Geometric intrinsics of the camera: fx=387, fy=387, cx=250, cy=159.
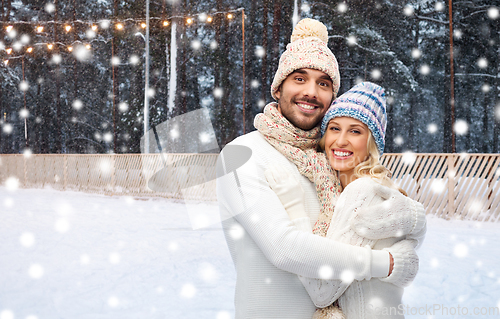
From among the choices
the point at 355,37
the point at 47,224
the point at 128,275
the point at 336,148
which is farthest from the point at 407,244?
the point at 355,37

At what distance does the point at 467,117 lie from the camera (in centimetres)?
Answer: 2055

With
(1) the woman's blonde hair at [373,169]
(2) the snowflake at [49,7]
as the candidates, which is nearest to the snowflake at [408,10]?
(1) the woman's blonde hair at [373,169]

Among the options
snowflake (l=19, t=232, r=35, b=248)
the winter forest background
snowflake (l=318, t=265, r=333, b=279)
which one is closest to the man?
snowflake (l=318, t=265, r=333, b=279)

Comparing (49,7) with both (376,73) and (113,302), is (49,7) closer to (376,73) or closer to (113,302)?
(376,73)

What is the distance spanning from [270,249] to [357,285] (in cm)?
41

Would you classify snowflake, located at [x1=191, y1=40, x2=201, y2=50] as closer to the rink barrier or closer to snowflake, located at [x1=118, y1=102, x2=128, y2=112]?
snowflake, located at [x1=118, y1=102, x2=128, y2=112]

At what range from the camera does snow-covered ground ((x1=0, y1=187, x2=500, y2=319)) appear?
3.89 m

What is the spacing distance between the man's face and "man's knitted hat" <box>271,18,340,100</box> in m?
0.04

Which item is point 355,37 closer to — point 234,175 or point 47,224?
point 47,224

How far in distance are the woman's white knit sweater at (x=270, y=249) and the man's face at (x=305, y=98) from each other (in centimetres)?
22

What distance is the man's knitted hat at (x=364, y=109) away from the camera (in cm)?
193

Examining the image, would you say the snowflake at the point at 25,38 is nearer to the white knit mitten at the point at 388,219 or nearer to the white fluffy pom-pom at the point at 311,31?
the white fluffy pom-pom at the point at 311,31

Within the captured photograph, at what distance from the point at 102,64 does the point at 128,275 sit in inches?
1000

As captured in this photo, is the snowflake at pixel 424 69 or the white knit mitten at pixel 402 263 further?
the snowflake at pixel 424 69
